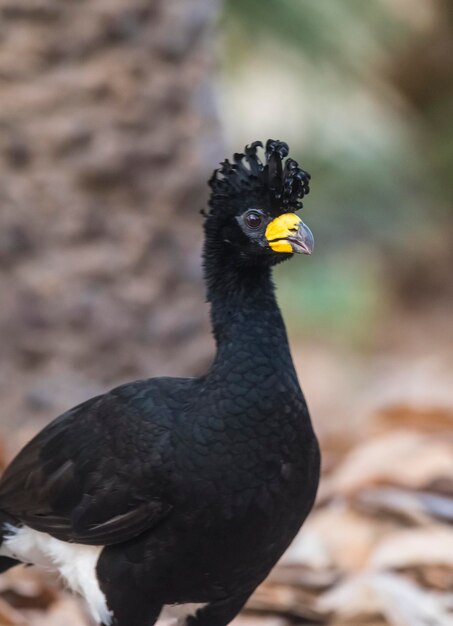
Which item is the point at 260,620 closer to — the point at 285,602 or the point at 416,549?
the point at 285,602

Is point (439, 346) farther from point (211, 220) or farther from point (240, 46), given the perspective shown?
point (211, 220)

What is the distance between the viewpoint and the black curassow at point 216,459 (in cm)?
302

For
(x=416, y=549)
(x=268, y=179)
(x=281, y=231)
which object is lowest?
(x=416, y=549)

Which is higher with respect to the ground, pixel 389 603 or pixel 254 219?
pixel 254 219

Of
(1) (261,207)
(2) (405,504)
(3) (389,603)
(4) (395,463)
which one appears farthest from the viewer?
(4) (395,463)

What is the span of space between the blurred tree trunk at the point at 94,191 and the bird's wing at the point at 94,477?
1.73 m

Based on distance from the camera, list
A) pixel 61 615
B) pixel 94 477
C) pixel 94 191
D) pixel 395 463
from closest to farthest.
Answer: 1. pixel 94 477
2. pixel 61 615
3. pixel 395 463
4. pixel 94 191

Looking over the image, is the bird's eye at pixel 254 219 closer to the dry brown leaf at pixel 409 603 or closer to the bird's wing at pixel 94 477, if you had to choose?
the bird's wing at pixel 94 477

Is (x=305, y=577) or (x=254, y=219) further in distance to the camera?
(x=305, y=577)

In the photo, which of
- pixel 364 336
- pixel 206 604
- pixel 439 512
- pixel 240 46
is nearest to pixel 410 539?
pixel 439 512

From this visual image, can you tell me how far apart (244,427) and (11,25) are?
2.74 meters

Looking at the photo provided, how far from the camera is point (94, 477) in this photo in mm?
3221

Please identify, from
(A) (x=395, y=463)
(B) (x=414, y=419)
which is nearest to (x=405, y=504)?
(A) (x=395, y=463)

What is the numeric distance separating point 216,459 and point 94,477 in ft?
1.31
